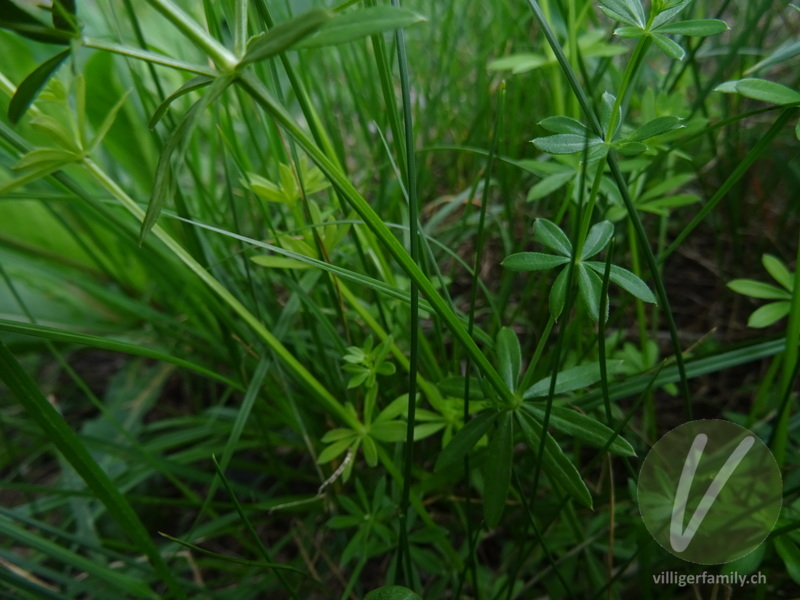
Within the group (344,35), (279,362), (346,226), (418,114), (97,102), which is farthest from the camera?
(97,102)

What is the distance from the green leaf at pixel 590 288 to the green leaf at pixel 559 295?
0.02m

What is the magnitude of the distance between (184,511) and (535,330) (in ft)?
2.61

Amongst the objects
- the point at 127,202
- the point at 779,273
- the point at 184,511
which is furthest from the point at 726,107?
the point at 184,511

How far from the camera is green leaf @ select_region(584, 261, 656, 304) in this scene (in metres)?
0.60

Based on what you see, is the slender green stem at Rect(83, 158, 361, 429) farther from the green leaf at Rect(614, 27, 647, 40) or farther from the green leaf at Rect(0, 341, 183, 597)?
the green leaf at Rect(614, 27, 647, 40)

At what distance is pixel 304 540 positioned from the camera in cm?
103

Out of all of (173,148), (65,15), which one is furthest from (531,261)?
(65,15)

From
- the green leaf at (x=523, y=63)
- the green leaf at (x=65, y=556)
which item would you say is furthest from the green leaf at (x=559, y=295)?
the green leaf at (x=65, y=556)

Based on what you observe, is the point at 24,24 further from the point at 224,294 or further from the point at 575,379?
the point at 575,379

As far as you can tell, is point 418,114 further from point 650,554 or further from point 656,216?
point 650,554

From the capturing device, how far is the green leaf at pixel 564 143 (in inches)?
23.3

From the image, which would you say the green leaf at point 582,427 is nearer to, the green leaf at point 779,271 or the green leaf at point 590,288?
the green leaf at point 590,288

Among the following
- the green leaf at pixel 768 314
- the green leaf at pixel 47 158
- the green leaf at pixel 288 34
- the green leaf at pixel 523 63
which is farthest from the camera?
the green leaf at pixel 523 63

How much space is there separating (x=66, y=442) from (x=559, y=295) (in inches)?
21.8
